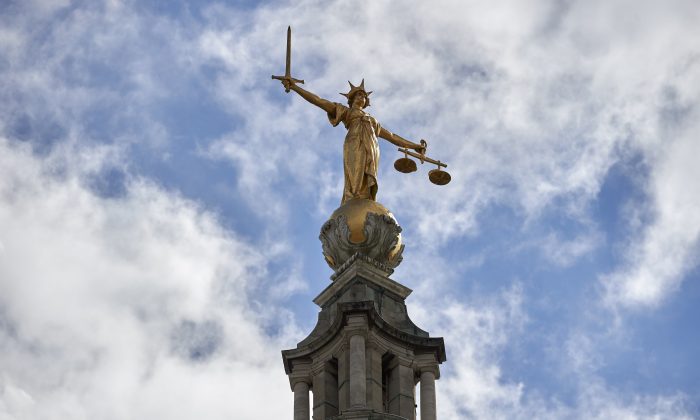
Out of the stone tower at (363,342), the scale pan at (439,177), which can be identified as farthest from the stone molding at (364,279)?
the scale pan at (439,177)

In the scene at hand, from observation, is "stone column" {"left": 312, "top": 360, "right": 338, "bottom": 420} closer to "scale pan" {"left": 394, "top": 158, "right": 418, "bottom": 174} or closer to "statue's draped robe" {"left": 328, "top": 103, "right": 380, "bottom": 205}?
"statue's draped robe" {"left": 328, "top": 103, "right": 380, "bottom": 205}

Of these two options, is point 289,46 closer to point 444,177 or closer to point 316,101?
point 316,101

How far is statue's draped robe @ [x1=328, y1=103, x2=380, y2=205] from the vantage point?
51844 millimetres

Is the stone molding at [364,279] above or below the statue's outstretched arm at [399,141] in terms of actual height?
below

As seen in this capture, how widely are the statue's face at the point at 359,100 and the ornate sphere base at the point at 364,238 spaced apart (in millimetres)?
4380

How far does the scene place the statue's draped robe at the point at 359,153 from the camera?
51.8 metres

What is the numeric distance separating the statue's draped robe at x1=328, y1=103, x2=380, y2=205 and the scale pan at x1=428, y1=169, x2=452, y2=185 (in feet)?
6.58

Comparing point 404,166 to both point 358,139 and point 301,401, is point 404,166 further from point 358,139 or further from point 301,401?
point 301,401

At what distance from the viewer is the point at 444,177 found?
5397 centimetres

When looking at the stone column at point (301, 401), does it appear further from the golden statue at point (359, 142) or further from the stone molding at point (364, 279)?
the golden statue at point (359, 142)

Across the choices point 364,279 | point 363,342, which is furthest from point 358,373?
point 364,279

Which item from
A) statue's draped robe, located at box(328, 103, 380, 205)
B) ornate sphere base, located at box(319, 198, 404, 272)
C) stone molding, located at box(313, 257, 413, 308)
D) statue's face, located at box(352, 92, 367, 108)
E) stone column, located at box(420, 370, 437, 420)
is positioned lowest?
stone column, located at box(420, 370, 437, 420)

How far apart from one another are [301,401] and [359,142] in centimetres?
849

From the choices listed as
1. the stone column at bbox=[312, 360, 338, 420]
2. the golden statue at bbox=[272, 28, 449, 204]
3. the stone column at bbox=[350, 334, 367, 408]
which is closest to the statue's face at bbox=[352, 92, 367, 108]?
the golden statue at bbox=[272, 28, 449, 204]
